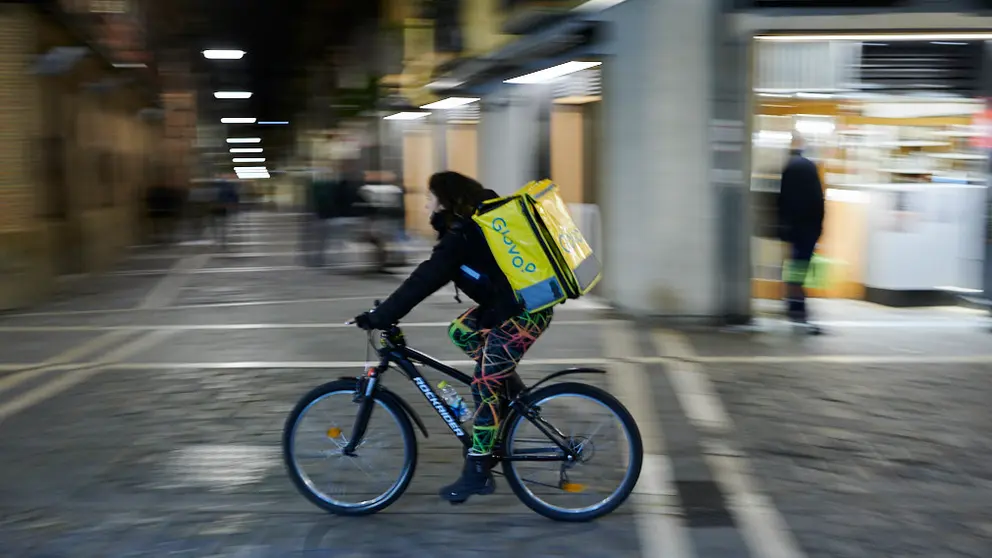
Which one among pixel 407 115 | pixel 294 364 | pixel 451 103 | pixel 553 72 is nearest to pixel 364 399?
pixel 294 364

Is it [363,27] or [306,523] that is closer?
[306,523]

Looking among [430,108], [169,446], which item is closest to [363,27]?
[430,108]

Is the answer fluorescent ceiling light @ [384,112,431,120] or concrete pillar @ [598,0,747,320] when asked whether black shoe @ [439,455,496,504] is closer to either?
concrete pillar @ [598,0,747,320]

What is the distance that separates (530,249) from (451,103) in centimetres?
1534

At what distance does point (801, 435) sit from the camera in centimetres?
676

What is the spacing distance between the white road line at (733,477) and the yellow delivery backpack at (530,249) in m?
1.37

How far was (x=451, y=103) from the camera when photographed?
65.2ft

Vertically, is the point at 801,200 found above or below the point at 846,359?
above

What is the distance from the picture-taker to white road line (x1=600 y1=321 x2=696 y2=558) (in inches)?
193

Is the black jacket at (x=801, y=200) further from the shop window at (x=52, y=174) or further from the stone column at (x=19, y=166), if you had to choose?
the shop window at (x=52, y=174)

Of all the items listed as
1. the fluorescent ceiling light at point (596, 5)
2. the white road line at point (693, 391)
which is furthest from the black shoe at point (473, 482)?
the fluorescent ceiling light at point (596, 5)

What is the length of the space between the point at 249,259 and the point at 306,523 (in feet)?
51.9

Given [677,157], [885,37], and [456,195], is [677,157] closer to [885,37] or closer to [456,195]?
[885,37]

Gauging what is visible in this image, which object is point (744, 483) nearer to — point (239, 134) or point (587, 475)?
point (587, 475)
